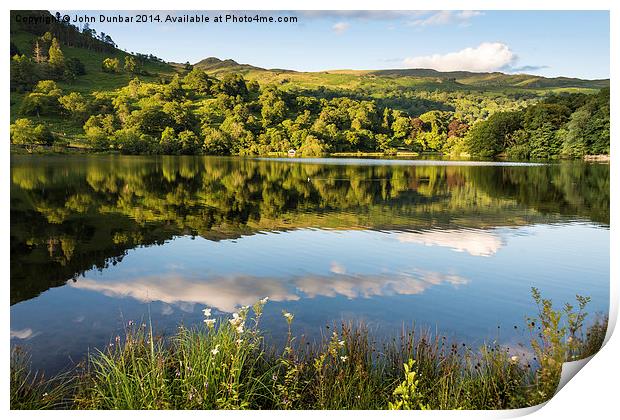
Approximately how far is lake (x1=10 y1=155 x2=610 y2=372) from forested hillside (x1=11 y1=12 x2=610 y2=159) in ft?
3.04

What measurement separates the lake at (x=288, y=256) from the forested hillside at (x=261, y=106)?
36.4 inches

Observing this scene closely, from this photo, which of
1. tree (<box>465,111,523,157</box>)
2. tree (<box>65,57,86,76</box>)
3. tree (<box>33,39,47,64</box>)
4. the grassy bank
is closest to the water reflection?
the grassy bank

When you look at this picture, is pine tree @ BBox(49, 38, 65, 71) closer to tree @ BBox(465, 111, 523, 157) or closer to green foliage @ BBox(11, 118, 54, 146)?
green foliage @ BBox(11, 118, 54, 146)

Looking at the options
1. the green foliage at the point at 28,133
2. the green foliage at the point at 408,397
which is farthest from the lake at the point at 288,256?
the green foliage at the point at 408,397

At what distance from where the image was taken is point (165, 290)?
10.1 meters

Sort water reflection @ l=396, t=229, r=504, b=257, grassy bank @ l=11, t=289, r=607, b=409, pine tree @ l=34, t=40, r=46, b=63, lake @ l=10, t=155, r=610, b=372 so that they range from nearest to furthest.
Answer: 1. grassy bank @ l=11, t=289, r=607, b=409
2. lake @ l=10, t=155, r=610, b=372
3. pine tree @ l=34, t=40, r=46, b=63
4. water reflection @ l=396, t=229, r=504, b=257

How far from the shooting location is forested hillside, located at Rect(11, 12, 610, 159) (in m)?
10.1

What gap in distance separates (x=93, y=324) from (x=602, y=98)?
1247 centimetres

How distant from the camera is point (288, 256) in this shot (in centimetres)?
1286

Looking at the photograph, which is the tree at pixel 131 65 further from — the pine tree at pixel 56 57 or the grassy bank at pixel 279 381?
the grassy bank at pixel 279 381

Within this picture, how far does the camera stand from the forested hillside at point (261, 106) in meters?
10.1

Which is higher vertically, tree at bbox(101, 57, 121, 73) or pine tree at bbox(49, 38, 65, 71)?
tree at bbox(101, 57, 121, 73)
